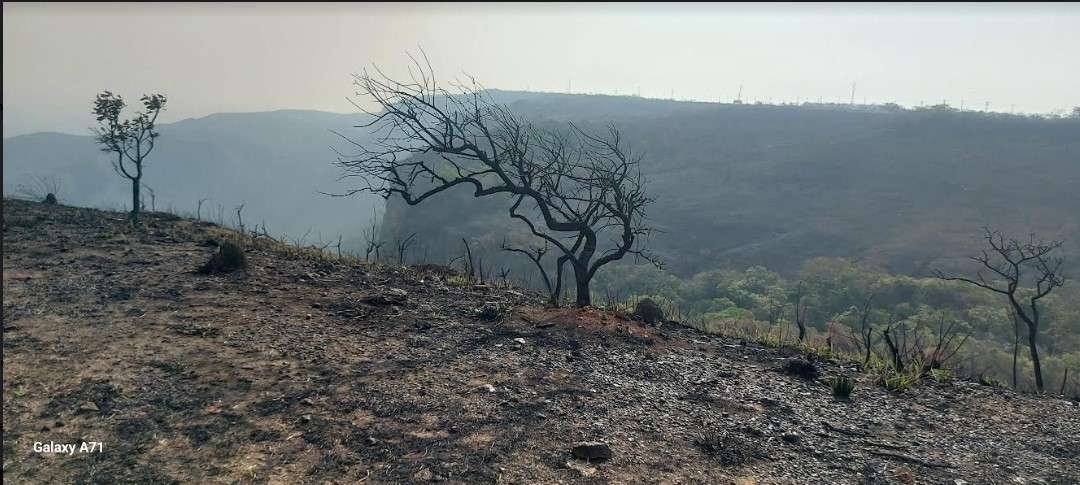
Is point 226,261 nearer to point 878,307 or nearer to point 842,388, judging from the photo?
point 842,388

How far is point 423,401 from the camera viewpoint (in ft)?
15.7

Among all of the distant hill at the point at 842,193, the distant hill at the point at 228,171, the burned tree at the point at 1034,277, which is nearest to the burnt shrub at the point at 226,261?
the burned tree at the point at 1034,277

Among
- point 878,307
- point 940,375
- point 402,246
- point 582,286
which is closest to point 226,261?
point 402,246

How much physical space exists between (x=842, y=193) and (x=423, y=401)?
71830 millimetres

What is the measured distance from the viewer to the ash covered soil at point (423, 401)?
155 inches

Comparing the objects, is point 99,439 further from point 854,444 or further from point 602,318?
point 854,444

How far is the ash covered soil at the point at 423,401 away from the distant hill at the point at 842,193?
41.0m

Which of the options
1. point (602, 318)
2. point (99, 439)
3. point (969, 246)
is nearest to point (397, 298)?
point (602, 318)

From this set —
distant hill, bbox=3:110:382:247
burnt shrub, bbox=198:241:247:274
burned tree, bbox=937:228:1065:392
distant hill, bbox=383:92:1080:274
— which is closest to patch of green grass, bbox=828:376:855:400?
burned tree, bbox=937:228:1065:392

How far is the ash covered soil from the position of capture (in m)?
3.94

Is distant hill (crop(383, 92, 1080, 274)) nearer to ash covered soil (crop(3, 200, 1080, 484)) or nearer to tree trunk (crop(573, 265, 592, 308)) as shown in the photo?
tree trunk (crop(573, 265, 592, 308))

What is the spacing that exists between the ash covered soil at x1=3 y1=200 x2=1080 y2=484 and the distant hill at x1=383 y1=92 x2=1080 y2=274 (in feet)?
134

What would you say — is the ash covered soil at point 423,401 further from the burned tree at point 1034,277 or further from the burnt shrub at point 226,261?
the burned tree at point 1034,277

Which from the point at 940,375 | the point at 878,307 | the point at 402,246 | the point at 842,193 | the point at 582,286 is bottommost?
the point at 878,307
